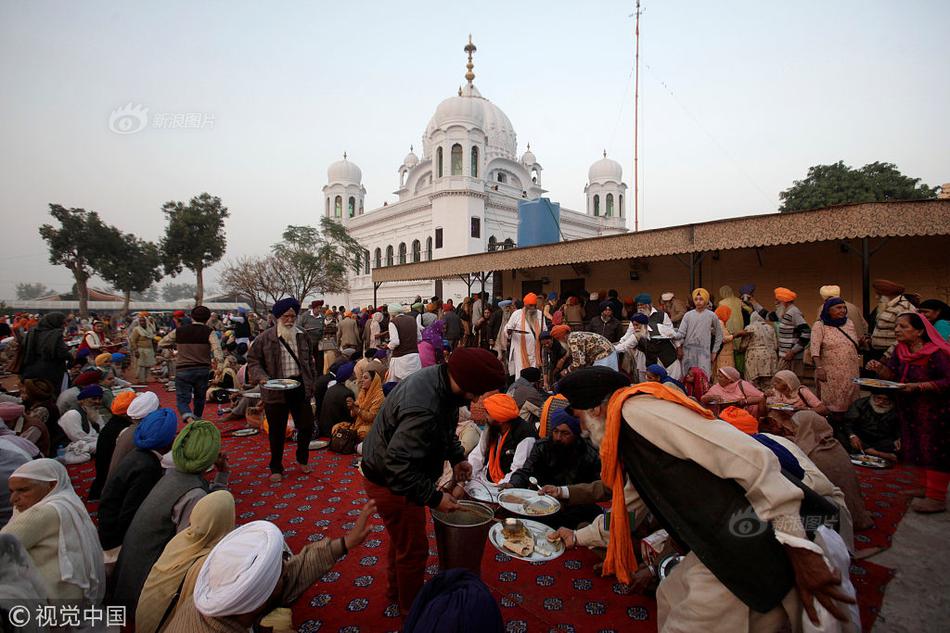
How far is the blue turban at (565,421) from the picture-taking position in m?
3.17

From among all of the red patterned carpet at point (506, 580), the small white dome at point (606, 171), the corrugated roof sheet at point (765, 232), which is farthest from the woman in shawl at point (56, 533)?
the small white dome at point (606, 171)

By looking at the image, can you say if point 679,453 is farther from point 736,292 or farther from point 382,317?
point 736,292

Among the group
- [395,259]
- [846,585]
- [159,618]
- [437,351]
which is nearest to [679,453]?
[846,585]

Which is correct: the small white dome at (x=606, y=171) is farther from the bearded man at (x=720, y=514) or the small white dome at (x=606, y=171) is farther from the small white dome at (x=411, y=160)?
the bearded man at (x=720, y=514)

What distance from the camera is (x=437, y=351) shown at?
22.3 feet

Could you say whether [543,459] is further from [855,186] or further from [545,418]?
[855,186]

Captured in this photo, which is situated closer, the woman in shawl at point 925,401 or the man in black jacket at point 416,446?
the man in black jacket at point 416,446

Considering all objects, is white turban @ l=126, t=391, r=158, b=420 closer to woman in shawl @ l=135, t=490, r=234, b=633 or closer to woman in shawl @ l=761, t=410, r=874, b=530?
woman in shawl @ l=135, t=490, r=234, b=633

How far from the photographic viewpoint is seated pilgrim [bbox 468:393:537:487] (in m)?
3.57

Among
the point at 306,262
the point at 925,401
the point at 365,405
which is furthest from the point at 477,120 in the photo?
the point at 925,401

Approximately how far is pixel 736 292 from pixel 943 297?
2835 mm

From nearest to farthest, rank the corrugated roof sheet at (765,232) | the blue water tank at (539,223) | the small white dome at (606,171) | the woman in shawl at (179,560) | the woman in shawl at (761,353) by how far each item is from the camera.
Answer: the woman in shawl at (179,560) → the corrugated roof sheet at (765,232) → the woman in shawl at (761,353) → the blue water tank at (539,223) → the small white dome at (606,171)

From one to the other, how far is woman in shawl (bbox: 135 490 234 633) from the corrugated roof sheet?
283 inches

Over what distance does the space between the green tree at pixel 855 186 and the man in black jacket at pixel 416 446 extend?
26.6 m
